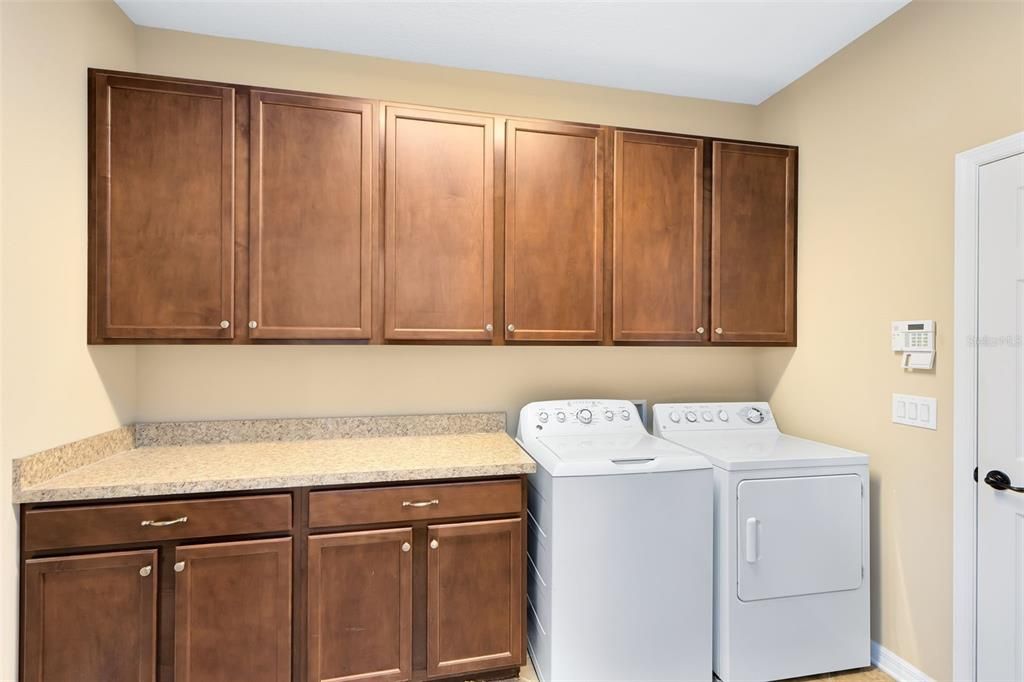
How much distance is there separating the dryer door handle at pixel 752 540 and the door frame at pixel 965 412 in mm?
641

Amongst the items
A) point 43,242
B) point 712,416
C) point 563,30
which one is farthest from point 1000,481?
point 43,242

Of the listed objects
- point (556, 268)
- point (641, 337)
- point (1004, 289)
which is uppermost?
point (556, 268)

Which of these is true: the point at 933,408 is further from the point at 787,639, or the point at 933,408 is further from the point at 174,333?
the point at 174,333

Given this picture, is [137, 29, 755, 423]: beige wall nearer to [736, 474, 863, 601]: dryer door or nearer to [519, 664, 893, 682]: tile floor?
[736, 474, 863, 601]: dryer door

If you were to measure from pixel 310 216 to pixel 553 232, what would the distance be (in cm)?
100

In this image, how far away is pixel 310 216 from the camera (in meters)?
1.97

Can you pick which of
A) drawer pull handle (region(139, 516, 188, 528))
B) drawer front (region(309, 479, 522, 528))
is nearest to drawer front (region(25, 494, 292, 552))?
drawer pull handle (region(139, 516, 188, 528))

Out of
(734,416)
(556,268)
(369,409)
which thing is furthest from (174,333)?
(734,416)

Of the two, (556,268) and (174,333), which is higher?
(556,268)

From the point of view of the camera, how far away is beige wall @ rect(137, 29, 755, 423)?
219 cm

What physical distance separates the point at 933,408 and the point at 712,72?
1.78 metres

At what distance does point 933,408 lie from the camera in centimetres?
185

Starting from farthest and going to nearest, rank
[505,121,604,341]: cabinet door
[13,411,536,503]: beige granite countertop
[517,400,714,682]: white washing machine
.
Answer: [505,121,604,341]: cabinet door, [517,400,714,682]: white washing machine, [13,411,536,503]: beige granite countertop

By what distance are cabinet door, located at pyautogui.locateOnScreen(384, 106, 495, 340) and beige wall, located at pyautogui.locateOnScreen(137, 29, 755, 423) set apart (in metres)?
0.38
